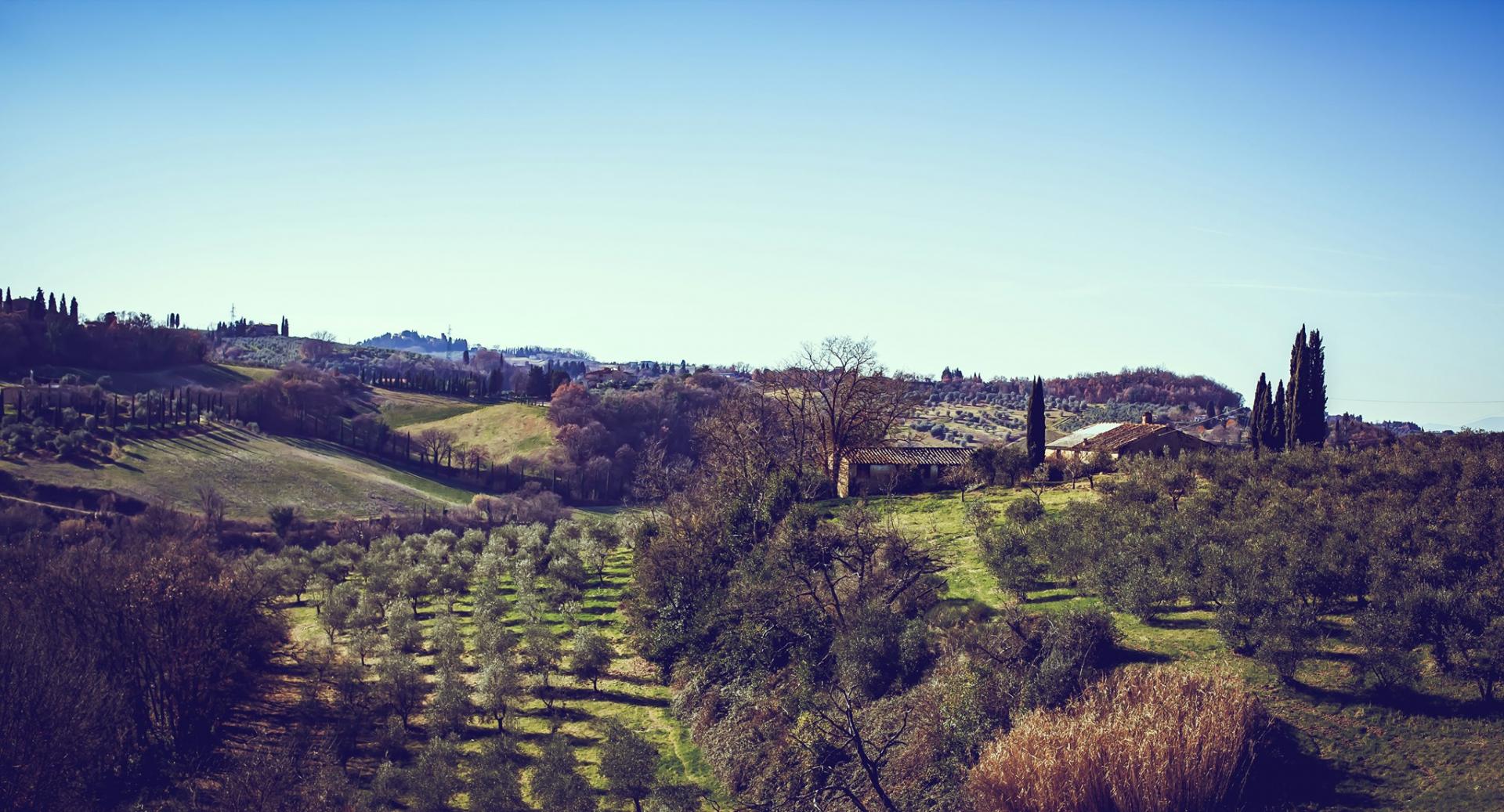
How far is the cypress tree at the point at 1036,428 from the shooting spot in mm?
66250

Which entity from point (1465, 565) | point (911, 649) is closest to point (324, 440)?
point (911, 649)

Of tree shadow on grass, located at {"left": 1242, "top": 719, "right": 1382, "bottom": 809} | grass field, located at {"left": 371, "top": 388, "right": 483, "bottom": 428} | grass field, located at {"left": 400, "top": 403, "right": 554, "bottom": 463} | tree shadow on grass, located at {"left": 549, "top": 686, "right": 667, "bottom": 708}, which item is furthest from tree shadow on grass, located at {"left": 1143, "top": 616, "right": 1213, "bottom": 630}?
grass field, located at {"left": 371, "top": 388, "right": 483, "bottom": 428}

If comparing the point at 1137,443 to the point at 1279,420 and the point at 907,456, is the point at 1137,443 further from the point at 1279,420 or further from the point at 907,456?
the point at 907,456

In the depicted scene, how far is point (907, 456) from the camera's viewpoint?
66250mm

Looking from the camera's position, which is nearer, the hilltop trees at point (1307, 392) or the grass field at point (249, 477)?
the hilltop trees at point (1307, 392)

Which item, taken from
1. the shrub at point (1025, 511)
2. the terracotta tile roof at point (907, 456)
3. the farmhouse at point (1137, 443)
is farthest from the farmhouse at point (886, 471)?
the shrub at point (1025, 511)

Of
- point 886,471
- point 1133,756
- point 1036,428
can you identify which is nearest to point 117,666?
point 886,471

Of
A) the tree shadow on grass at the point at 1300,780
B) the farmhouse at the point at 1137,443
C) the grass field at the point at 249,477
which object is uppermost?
the farmhouse at the point at 1137,443

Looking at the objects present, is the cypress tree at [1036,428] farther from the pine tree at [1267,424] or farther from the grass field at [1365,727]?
the grass field at [1365,727]

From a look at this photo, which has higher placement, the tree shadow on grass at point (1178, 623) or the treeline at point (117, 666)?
the tree shadow on grass at point (1178, 623)

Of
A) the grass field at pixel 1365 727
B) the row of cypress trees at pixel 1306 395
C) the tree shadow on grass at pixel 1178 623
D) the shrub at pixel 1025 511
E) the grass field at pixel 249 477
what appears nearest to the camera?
the grass field at pixel 1365 727

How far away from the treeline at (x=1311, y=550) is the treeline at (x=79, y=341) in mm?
156161

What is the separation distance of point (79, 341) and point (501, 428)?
71745 millimetres

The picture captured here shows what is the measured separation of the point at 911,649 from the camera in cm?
3297
